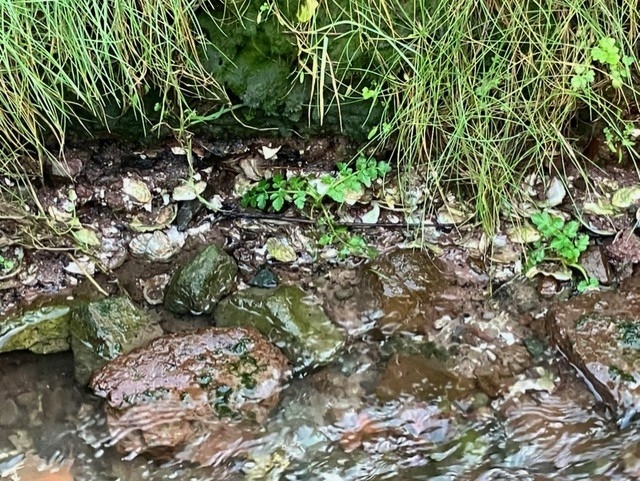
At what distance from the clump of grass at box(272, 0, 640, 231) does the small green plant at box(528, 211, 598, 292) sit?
202 millimetres

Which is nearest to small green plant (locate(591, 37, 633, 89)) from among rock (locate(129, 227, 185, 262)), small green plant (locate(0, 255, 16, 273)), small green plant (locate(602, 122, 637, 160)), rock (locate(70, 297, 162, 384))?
small green plant (locate(602, 122, 637, 160))

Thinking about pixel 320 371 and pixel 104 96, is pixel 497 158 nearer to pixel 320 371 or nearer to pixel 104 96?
pixel 320 371

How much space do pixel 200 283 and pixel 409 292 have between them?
78 cm

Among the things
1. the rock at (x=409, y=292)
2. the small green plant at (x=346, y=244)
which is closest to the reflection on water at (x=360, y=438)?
the rock at (x=409, y=292)

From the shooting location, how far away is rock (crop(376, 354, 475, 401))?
81.4 inches

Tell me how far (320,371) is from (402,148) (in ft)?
2.80

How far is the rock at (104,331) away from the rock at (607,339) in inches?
56.8

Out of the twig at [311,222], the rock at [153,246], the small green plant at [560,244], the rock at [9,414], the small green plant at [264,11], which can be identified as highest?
the small green plant at [264,11]

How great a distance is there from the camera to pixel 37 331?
2.22 m

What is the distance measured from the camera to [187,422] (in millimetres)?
1978

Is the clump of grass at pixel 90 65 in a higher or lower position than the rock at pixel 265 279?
higher

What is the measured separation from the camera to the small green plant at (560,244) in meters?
2.32

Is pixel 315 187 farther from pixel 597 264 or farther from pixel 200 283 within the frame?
pixel 597 264

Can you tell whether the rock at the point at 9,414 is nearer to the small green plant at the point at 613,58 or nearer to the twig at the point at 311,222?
the twig at the point at 311,222
